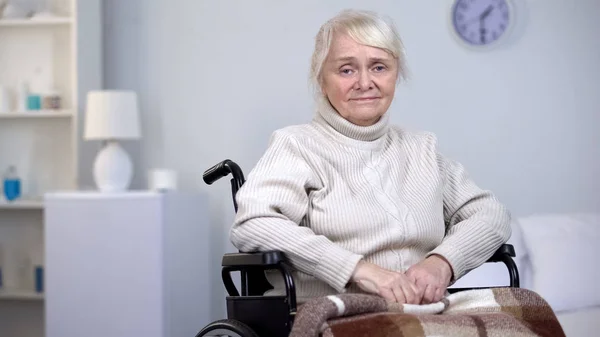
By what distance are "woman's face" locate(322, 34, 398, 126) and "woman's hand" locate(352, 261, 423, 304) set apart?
42 cm

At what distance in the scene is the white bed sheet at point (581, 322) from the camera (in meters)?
3.02

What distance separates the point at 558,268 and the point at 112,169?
6.51 ft

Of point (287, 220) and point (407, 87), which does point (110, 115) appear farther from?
point (287, 220)

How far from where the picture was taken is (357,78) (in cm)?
204

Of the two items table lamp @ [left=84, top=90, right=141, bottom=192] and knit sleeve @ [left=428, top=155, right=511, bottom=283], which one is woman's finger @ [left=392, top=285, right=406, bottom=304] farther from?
table lamp @ [left=84, top=90, right=141, bottom=192]

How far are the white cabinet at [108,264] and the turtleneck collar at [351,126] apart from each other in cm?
185

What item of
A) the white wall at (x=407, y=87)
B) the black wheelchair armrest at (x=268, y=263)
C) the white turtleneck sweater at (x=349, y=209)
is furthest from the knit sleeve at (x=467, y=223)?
the white wall at (x=407, y=87)

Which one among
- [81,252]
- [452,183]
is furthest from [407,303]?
[81,252]

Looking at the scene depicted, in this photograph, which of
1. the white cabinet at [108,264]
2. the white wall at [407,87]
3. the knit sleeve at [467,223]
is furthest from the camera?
the white wall at [407,87]

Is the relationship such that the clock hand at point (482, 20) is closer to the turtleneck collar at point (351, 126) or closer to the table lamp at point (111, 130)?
the table lamp at point (111, 130)

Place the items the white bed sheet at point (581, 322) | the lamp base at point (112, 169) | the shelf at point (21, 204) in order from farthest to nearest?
the shelf at point (21, 204) → the lamp base at point (112, 169) → the white bed sheet at point (581, 322)

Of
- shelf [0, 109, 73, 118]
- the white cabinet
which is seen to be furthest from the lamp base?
shelf [0, 109, 73, 118]

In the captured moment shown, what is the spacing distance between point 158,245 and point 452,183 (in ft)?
6.41

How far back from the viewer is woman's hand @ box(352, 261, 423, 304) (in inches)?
69.0
